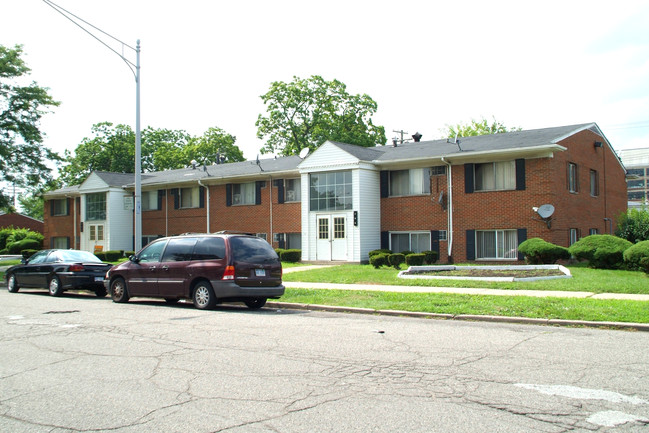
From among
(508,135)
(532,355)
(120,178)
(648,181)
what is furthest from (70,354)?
(648,181)

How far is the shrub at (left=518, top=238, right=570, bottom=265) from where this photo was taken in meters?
21.1

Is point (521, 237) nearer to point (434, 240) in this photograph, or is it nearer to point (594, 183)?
point (434, 240)

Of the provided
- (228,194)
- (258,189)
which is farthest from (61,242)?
(258,189)

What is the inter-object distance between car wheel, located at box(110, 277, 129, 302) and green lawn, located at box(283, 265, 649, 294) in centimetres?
601

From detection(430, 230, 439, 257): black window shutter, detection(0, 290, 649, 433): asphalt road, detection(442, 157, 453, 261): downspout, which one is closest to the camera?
detection(0, 290, 649, 433): asphalt road

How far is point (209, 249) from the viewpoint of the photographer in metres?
13.9

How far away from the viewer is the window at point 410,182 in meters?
27.0

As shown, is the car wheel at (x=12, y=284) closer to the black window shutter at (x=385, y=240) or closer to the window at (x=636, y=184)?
the black window shutter at (x=385, y=240)

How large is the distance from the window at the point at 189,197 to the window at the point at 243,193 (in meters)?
3.02

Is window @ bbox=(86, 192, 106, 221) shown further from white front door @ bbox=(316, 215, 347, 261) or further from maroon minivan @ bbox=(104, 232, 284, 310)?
maroon minivan @ bbox=(104, 232, 284, 310)

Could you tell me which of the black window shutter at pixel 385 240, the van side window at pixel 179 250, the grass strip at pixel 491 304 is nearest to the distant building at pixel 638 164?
the black window shutter at pixel 385 240

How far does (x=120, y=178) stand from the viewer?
4100cm

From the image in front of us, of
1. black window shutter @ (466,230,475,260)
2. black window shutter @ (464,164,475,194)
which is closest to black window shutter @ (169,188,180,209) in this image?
black window shutter @ (464,164,475,194)

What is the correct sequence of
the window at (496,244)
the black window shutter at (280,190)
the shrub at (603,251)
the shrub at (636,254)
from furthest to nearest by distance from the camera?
the black window shutter at (280,190) < the window at (496,244) < the shrub at (603,251) < the shrub at (636,254)
